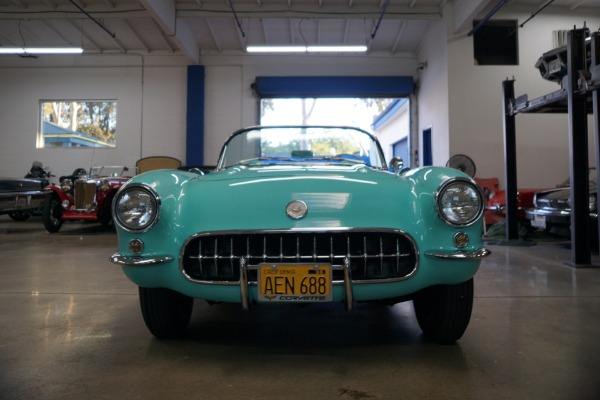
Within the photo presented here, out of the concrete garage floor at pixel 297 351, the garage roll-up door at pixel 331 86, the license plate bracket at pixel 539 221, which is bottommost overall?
the concrete garage floor at pixel 297 351

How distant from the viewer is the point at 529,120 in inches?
390

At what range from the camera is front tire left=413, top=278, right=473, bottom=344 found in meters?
2.04

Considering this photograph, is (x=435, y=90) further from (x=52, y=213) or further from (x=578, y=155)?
(x=52, y=213)

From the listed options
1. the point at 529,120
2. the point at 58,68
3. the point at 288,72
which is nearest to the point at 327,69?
the point at 288,72

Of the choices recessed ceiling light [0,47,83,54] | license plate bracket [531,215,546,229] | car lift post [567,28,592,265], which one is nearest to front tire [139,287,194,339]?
car lift post [567,28,592,265]

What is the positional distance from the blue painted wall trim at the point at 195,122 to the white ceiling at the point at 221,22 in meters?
0.83

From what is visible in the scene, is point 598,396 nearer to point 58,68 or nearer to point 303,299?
point 303,299

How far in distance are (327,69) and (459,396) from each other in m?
11.4

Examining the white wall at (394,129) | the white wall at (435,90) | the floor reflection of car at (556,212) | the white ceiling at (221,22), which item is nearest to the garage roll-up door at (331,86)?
the white wall at (435,90)

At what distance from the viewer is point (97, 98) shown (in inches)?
491

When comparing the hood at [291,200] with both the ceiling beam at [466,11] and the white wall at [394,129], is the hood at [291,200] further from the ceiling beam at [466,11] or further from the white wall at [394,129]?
the white wall at [394,129]

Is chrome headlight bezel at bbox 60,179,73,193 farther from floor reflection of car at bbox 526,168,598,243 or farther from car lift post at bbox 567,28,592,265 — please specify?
car lift post at bbox 567,28,592,265

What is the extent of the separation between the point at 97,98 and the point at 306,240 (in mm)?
12386

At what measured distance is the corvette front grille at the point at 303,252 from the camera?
74.0 inches
